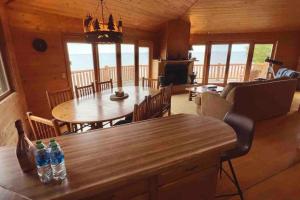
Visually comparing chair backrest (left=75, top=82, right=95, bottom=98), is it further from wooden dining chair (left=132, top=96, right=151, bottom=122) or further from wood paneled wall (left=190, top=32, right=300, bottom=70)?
wood paneled wall (left=190, top=32, right=300, bottom=70)

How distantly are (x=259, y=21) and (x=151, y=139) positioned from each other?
6.53 metres

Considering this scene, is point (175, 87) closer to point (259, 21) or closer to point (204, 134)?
point (259, 21)

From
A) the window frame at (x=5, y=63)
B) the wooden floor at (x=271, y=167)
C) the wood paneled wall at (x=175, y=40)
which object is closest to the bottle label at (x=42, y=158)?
the wooden floor at (x=271, y=167)

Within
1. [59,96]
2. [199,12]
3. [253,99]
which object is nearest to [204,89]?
[253,99]

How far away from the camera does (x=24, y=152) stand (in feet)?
3.07

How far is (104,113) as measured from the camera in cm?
232

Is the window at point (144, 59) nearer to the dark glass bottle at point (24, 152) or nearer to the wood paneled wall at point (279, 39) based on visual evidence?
the wood paneled wall at point (279, 39)

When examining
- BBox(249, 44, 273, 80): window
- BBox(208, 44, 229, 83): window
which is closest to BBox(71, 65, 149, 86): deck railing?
BBox(208, 44, 229, 83): window

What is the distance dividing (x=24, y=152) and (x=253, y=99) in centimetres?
385

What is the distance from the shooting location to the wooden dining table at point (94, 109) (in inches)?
85.4

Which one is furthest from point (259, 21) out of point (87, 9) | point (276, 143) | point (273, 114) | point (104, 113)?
point (104, 113)

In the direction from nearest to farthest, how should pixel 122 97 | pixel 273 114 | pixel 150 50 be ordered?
1. pixel 122 97
2. pixel 273 114
3. pixel 150 50

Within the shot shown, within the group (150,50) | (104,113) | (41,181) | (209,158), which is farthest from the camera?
(150,50)

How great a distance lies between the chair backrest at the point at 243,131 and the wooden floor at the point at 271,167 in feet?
2.38
